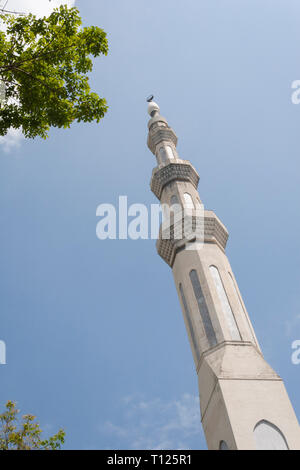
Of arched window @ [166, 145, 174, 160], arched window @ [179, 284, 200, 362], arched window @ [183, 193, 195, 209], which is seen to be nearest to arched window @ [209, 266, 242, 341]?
arched window @ [179, 284, 200, 362]

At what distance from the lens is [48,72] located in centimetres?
1190

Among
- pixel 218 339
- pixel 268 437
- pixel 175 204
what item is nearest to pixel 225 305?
pixel 218 339

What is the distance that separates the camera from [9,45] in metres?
11.5

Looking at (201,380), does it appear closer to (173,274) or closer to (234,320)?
(234,320)

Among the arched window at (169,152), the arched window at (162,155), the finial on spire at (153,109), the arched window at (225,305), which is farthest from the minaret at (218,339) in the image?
the finial on spire at (153,109)

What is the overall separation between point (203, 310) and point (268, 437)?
19.9 feet

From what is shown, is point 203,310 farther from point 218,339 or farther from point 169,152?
point 169,152

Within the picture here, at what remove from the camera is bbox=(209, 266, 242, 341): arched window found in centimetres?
1862

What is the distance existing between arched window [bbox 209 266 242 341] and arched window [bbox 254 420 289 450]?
3916mm

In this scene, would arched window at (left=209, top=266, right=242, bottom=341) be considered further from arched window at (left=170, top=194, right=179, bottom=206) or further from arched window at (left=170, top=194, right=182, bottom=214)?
arched window at (left=170, top=194, right=179, bottom=206)

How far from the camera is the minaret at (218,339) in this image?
1528 centimetres

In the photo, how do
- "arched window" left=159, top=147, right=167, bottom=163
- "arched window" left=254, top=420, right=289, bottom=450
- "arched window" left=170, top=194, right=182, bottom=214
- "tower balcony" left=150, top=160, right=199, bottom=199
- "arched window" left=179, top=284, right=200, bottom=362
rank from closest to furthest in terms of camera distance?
1. "arched window" left=254, top=420, right=289, bottom=450
2. "arched window" left=179, top=284, right=200, bottom=362
3. "arched window" left=170, top=194, right=182, bottom=214
4. "tower balcony" left=150, top=160, right=199, bottom=199
5. "arched window" left=159, top=147, right=167, bottom=163
